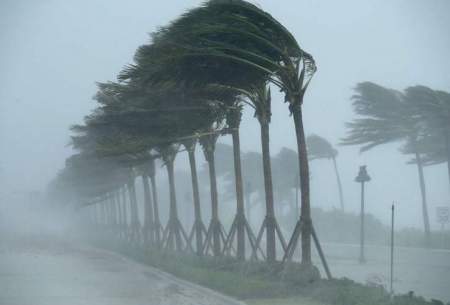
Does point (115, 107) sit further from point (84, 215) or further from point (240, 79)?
point (84, 215)

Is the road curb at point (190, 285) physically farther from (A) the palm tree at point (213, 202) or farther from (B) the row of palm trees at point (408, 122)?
(B) the row of palm trees at point (408, 122)

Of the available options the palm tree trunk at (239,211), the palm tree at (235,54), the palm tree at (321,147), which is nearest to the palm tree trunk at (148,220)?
the palm tree trunk at (239,211)

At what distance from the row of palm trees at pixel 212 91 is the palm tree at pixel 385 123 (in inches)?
695

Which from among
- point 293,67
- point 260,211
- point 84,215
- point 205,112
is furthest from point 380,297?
point 84,215

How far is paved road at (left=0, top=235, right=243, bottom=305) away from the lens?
1823 centimetres

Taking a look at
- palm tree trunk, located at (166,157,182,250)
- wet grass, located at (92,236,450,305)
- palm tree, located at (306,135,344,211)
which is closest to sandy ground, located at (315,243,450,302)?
wet grass, located at (92,236,450,305)

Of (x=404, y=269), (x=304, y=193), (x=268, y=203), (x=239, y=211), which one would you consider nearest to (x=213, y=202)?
(x=239, y=211)

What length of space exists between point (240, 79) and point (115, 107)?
23.7 ft

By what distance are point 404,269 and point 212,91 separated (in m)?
10.2

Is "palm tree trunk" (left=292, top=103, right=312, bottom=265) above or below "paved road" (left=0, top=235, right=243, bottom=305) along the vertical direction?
above

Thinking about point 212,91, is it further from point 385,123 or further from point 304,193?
point 385,123

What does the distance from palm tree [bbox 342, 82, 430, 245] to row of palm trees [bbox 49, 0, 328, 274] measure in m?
17.7

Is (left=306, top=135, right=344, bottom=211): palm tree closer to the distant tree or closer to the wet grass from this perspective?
the distant tree

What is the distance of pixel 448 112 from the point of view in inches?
1543
